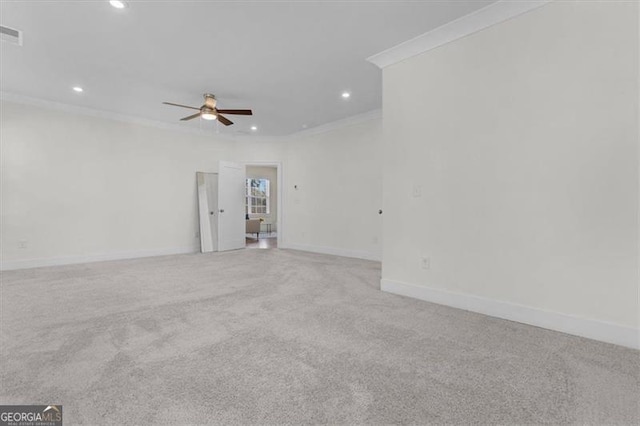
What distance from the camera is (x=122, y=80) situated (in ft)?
13.5

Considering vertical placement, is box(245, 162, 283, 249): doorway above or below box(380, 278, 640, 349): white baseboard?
above

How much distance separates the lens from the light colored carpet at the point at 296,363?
1.39 metres

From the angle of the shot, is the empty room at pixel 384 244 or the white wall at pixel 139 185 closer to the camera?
the empty room at pixel 384 244

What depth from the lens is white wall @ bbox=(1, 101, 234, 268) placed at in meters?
4.65

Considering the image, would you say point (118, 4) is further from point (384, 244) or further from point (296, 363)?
point (384, 244)

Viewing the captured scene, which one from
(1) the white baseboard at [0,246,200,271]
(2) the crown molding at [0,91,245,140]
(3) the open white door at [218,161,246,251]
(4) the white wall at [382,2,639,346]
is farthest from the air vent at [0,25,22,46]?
(4) the white wall at [382,2,639,346]

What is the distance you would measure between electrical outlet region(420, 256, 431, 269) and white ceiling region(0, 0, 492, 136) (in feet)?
7.59

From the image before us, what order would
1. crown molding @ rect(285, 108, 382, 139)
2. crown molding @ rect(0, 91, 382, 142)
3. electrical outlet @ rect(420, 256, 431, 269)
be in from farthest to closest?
1. crown molding @ rect(285, 108, 382, 139)
2. crown molding @ rect(0, 91, 382, 142)
3. electrical outlet @ rect(420, 256, 431, 269)

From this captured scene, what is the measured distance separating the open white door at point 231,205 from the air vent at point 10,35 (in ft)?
12.8

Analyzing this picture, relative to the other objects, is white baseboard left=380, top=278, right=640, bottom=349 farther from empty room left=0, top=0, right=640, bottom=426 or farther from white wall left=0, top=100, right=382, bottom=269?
white wall left=0, top=100, right=382, bottom=269

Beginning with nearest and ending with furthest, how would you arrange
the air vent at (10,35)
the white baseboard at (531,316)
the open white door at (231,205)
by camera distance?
the white baseboard at (531,316)
the air vent at (10,35)
the open white door at (231,205)

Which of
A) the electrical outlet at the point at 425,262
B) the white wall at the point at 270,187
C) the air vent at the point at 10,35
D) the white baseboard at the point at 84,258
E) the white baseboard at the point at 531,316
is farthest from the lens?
the white wall at the point at 270,187

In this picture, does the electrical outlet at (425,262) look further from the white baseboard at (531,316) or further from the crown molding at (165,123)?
the crown molding at (165,123)

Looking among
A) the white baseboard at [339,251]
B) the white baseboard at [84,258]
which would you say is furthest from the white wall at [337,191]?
the white baseboard at [84,258]
